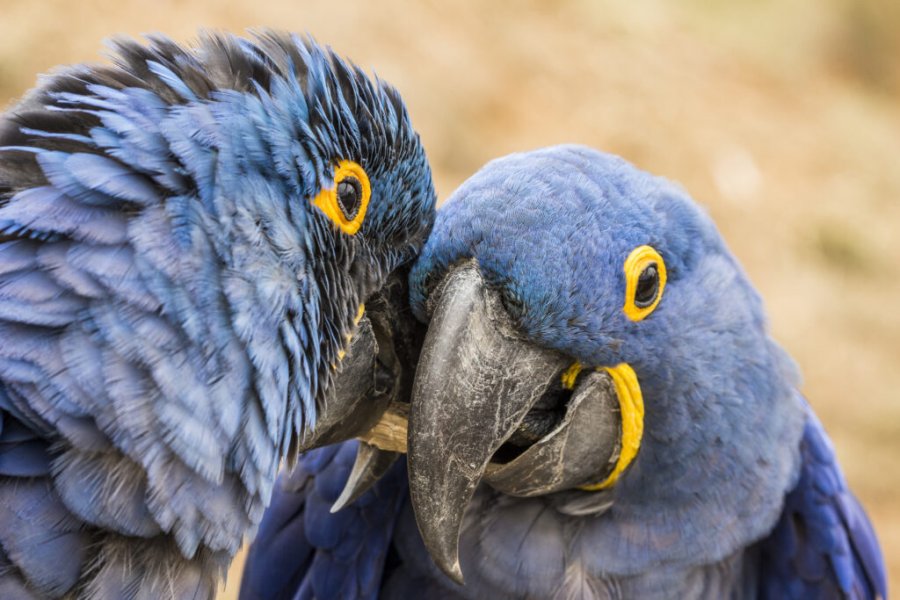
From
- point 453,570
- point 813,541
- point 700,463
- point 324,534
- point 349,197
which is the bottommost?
point 324,534

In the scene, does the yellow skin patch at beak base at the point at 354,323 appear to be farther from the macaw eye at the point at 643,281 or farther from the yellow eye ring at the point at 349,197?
the macaw eye at the point at 643,281

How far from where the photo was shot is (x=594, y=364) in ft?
5.79

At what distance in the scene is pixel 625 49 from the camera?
23.7ft

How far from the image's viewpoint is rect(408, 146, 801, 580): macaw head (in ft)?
5.37

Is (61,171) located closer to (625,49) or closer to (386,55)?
(386,55)

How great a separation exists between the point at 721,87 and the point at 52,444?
274 inches

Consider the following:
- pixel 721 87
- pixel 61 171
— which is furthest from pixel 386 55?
pixel 61 171

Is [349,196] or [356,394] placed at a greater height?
[349,196]

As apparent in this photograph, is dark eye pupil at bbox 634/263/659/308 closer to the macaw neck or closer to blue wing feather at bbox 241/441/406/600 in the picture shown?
the macaw neck

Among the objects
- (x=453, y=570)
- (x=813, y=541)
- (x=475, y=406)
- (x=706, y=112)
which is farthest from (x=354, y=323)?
(x=706, y=112)

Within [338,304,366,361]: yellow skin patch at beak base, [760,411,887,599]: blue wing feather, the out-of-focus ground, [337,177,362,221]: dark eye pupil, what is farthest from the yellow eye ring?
the out-of-focus ground

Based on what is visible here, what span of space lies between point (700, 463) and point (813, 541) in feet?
1.41

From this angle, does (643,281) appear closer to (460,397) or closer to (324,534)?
(460,397)

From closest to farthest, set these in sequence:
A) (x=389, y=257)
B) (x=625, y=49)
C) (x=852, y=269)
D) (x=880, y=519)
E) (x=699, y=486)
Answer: (x=389, y=257)
(x=699, y=486)
(x=880, y=519)
(x=852, y=269)
(x=625, y=49)
